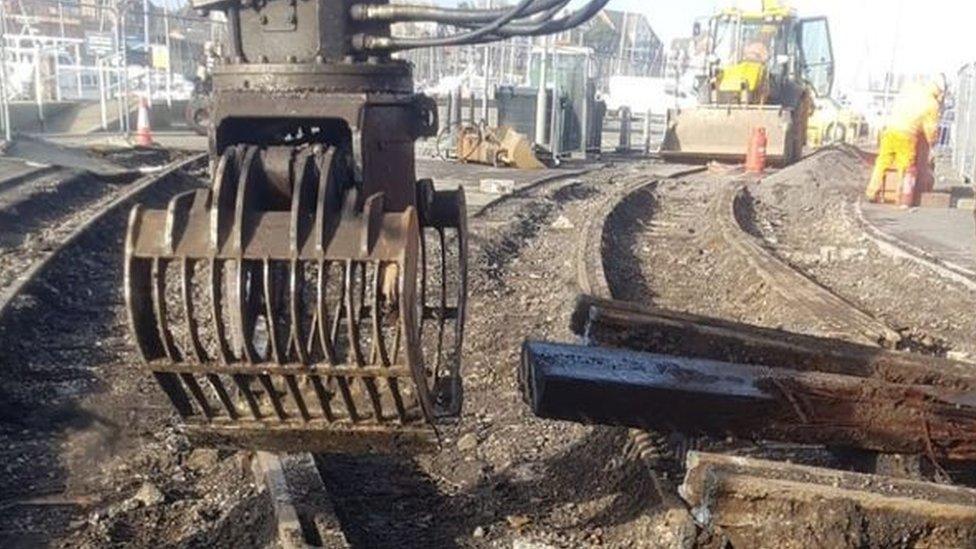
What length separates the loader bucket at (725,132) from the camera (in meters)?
23.2

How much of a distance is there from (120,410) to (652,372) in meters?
3.03

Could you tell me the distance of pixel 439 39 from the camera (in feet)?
11.8

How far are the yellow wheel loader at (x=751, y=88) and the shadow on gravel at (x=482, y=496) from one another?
19.6 metres

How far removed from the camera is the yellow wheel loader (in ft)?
77.2

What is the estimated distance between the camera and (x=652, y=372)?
3.51m

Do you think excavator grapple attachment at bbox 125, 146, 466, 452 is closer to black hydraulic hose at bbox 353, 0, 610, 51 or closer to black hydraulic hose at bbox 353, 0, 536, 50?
black hydraulic hose at bbox 353, 0, 536, 50

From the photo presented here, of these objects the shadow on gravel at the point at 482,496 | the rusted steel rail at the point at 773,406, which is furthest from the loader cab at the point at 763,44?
the rusted steel rail at the point at 773,406

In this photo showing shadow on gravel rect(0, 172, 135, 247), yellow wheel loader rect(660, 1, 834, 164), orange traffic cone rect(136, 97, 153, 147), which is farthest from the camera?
yellow wheel loader rect(660, 1, 834, 164)

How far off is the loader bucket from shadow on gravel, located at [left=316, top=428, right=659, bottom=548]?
19.6m

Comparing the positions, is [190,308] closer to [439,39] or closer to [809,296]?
[439,39]

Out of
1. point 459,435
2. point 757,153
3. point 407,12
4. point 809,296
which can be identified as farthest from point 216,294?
point 757,153

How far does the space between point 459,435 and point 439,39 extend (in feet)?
6.94

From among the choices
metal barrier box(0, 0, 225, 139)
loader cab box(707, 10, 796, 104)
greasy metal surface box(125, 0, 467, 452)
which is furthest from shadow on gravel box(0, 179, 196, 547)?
loader cab box(707, 10, 796, 104)

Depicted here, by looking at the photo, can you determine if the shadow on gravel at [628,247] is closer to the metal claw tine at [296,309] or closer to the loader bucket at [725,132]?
the metal claw tine at [296,309]
